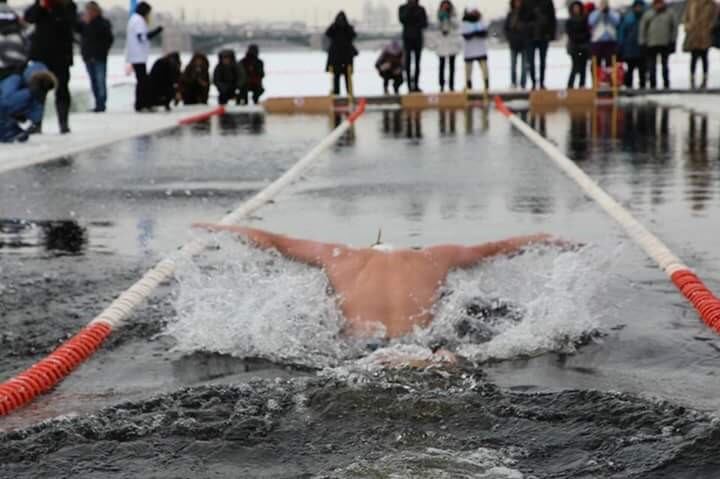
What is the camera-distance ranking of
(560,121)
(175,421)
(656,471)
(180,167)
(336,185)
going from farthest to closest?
(560,121)
(180,167)
(336,185)
(175,421)
(656,471)

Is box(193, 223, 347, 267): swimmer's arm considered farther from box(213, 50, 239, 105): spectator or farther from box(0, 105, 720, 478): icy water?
box(213, 50, 239, 105): spectator

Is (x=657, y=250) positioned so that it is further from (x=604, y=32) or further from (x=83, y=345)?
(x=604, y=32)

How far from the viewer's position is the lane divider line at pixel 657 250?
23.1 ft

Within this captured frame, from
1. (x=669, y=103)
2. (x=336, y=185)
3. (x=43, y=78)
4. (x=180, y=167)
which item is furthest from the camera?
(x=669, y=103)

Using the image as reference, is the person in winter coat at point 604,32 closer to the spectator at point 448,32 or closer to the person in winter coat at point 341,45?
the spectator at point 448,32

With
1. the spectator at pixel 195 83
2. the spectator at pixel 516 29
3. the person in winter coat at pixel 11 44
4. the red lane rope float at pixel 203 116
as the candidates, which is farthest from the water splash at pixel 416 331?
the spectator at pixel 195 83

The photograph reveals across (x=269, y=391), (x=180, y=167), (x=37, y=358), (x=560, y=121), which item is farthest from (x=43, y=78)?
(x=269, y=391)

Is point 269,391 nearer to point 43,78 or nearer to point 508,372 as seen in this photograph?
point 508,372

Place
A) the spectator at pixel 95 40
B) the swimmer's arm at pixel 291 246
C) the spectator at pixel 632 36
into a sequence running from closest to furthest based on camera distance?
the swimmer's arm at pixel 291 246 → the spectator at pixel 95 40 → the spectator at pixel 632 36

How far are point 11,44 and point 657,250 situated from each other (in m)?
11.8

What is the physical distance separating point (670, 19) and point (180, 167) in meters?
16.1

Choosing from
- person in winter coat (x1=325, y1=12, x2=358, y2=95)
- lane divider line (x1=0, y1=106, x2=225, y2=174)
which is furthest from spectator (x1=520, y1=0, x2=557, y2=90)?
lane divider line (x1=0, y1=106, x2=225, y2=174)

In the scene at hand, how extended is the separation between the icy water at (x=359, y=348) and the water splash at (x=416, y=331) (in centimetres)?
1

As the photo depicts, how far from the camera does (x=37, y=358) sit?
6.40 metres
